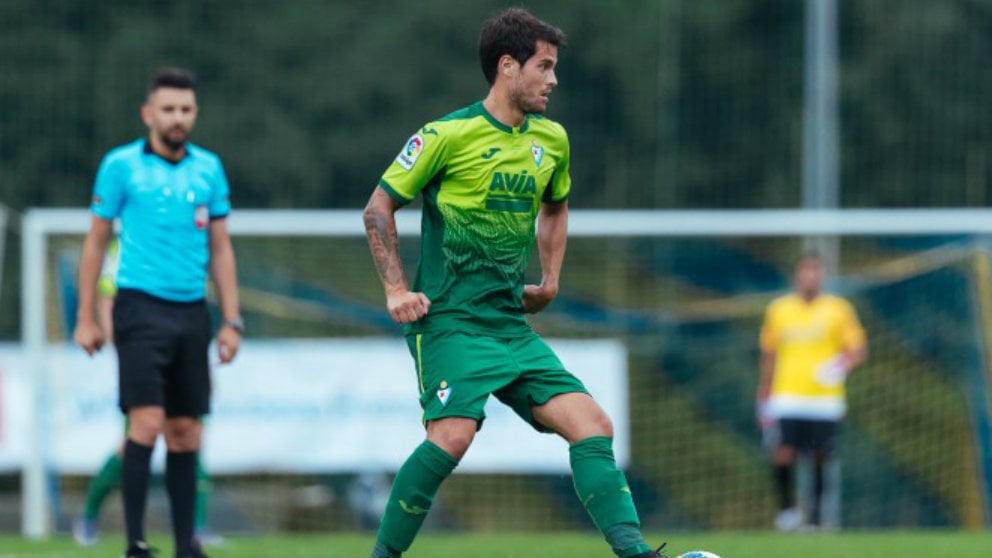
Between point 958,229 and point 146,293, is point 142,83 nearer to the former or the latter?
point 958,229

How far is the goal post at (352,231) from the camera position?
13.8 metres

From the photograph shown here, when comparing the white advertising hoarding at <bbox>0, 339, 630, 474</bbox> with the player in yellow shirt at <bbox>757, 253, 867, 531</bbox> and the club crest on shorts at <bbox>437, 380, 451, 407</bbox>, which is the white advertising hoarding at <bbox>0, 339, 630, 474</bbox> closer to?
the player in yellow shirt at <bbox>757, 253, 867, 531</bbox>

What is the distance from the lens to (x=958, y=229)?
15070mm

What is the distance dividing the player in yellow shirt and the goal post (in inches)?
21.3

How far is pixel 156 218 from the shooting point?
8.45 meters

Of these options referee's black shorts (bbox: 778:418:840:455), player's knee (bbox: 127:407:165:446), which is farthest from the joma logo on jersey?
referee's black shorts (bbox: 778:418:840:455)

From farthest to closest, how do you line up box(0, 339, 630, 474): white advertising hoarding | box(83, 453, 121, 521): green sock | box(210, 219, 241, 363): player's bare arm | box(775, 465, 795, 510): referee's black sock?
box(775, 465, 795, 510): referee's black sock
box(0, 339, 630, 474): white advertising hoarding
box(83, 453, 121, 521): green sock
box(210, 219, 241, 363): player's bare arm

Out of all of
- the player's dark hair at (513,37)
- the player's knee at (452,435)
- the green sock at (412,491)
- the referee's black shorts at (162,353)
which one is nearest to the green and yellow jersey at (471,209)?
the player's dark hair at (513,37)

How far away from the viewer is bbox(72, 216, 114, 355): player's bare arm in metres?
8.51

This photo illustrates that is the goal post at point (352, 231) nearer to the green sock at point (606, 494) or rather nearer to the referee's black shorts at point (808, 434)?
the referee's black shorts at point (808, 434)

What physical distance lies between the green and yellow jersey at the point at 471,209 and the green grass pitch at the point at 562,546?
10.8 feet

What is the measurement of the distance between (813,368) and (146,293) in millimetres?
7390

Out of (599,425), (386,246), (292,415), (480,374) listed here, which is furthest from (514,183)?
(292,415)

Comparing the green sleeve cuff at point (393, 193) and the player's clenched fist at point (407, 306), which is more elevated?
the green sleeve cuff at point (393, 193)
